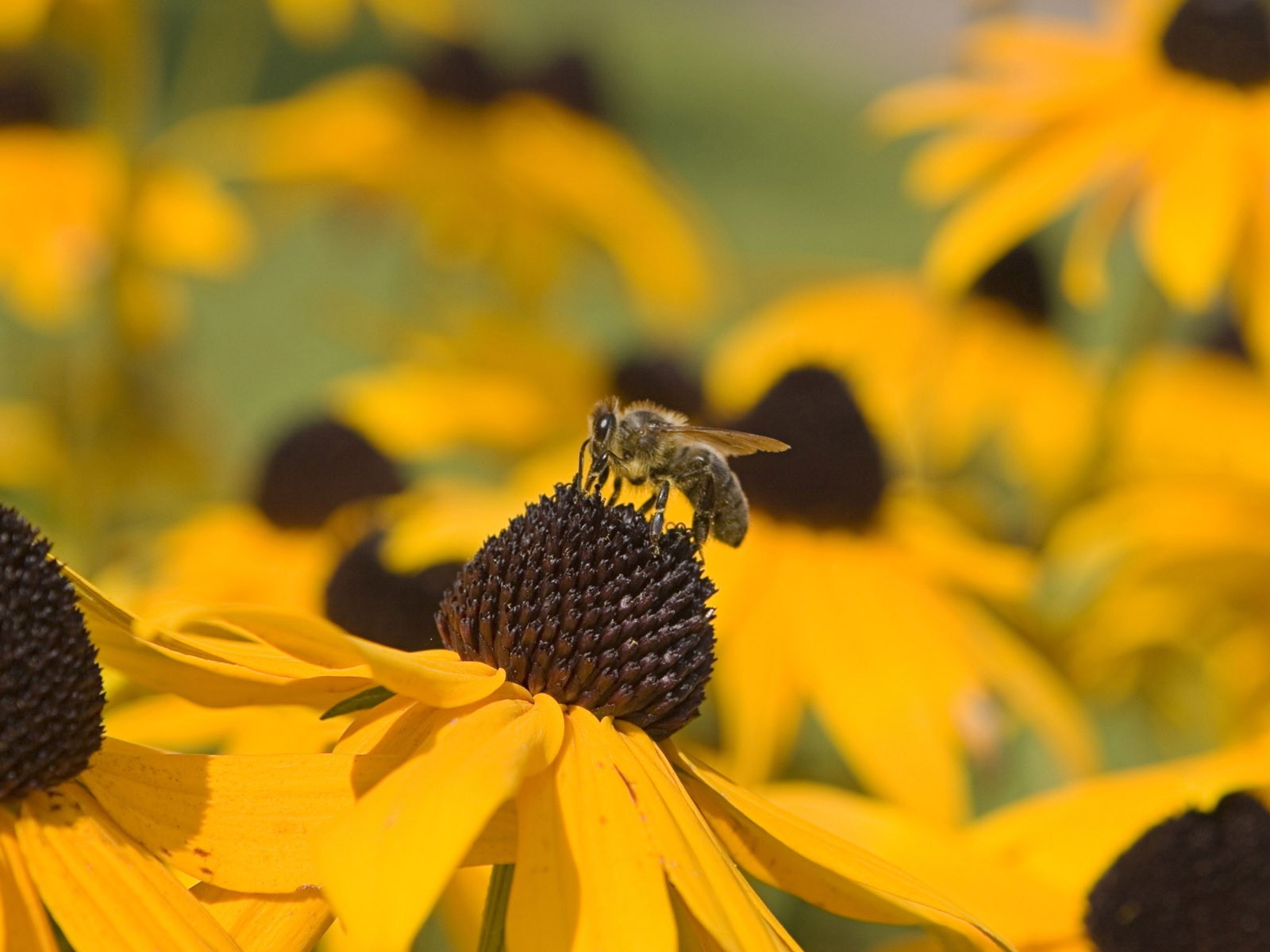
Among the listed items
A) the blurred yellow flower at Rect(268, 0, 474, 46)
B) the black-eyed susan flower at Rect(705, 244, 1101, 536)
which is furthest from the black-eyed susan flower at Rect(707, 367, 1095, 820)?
the blurred yellow flower at Rect(268, 0, 474, 46)

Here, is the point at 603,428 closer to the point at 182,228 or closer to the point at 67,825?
the point at 67,825

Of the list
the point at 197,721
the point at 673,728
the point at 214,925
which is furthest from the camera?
the point at 197,721

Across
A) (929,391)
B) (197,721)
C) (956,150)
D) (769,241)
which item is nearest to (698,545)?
(197,721)

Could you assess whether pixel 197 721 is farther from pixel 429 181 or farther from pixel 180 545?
pixel 429 181

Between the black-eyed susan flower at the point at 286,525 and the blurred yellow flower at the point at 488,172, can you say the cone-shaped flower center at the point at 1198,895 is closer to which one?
the black-eyed susan flower at the point at 286,525

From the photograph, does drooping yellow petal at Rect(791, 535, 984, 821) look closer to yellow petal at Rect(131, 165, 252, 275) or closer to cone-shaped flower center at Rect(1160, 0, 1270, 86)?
cone-shaped flower center at Rect(1160, 0, 1270, 86)

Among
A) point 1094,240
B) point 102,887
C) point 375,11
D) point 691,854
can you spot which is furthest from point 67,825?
point 375,11
